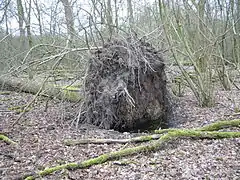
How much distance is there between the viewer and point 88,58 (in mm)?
5801

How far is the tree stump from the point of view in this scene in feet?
18.0

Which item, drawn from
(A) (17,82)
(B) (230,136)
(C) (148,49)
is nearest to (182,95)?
(C) (148,49)

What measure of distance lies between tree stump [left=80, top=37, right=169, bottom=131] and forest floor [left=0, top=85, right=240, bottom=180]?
1.26ft

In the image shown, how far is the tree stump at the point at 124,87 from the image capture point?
216 inches

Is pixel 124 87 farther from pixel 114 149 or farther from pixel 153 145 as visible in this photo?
pixel 153 145

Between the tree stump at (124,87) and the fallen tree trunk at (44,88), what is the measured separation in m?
A: 0.73

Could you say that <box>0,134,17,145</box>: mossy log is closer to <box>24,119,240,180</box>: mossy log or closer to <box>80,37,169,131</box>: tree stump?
<box>24,119,240,180</box>: mossy log

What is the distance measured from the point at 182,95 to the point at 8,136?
4.61 m

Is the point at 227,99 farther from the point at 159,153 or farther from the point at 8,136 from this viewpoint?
the point at 8,136

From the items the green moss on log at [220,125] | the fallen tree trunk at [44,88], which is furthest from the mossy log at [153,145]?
the fallen tree trunk at [44,88]

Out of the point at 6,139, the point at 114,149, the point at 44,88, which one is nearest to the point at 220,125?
the point at 114,149

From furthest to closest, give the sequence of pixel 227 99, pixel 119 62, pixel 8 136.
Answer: pixel 227 99, pixel 119 62, pixel 8 136

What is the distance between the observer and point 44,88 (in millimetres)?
7750

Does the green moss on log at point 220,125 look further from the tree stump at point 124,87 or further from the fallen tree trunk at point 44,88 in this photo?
the fallen tree trunk at point 44,88
